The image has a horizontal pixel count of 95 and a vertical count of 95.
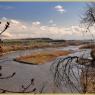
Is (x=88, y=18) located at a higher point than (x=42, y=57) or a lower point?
higher

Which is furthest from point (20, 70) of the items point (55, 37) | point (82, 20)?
point (82, 20)

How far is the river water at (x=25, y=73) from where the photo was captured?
6.43ft

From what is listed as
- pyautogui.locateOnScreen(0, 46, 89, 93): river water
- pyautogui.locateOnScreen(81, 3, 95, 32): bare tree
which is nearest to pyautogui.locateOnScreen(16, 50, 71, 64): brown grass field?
pyautogui.locateOnScreen(0, 46, 89, 93): river water

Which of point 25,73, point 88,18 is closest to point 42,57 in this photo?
point 25,73

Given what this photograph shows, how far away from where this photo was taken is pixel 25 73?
80.0 inches

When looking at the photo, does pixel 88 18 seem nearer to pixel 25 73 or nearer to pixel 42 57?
pixel 42 57

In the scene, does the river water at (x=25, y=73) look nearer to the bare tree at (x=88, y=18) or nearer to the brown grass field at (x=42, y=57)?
the brown grass field at (x=42, y=57)

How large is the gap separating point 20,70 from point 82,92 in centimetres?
56

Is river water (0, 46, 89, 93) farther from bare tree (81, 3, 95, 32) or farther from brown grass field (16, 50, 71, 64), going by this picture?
bare tree (81, 3, 95, 32)

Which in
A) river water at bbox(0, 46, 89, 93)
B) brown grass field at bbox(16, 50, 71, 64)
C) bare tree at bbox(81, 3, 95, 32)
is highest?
bare tree at bbox(81, 3, 95, 32)

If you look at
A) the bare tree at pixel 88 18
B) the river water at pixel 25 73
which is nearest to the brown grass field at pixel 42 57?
the river water at pixel 25 73

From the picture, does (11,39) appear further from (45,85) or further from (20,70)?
(45,85)

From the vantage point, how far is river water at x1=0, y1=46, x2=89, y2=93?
196cm

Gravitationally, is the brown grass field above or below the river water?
above
